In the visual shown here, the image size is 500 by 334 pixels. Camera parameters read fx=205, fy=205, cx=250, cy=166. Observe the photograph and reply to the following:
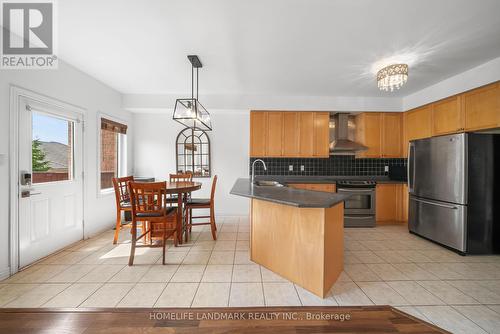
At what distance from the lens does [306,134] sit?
168 inches

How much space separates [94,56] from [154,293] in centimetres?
296

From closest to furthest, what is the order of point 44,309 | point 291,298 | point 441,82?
1. point 44,309
2. point 291,298
3. point 441,82

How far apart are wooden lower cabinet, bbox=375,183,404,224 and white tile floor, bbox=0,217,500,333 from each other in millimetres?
1070

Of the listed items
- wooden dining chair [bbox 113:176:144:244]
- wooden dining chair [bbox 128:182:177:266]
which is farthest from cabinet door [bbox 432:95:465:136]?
wooden dining chair [bbox 113:176:144:244]

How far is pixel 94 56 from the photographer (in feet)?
8.79

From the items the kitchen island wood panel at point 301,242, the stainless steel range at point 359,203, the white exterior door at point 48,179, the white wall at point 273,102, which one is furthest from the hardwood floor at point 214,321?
the white wall at point 273,102

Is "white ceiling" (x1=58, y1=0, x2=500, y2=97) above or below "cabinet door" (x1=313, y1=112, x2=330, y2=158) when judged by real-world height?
above

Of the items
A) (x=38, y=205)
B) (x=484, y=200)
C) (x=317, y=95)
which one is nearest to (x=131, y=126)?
(x=38, y=205)

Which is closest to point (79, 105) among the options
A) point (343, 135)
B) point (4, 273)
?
point (4, 273)

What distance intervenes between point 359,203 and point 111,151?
4.95m

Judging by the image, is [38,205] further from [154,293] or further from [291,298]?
[291,298]

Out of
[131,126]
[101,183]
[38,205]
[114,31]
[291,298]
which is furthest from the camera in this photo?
[131,126]

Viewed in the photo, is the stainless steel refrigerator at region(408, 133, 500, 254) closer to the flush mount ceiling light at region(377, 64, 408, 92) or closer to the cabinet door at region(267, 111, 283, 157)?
the flush mount ceiling light at region(377, 64, 408, 92)

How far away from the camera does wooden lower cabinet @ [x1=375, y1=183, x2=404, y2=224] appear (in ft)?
13.1
